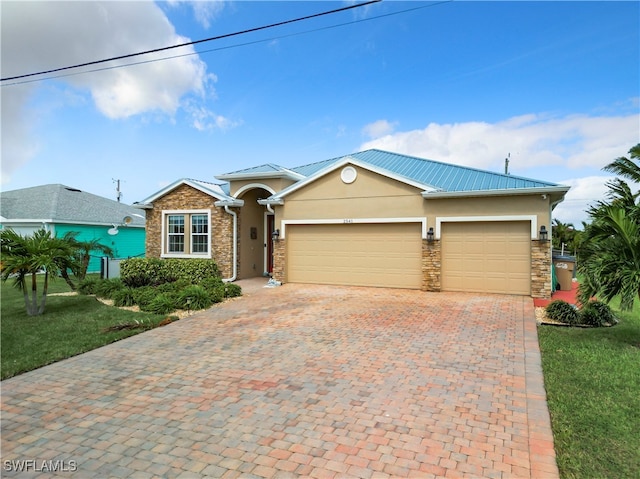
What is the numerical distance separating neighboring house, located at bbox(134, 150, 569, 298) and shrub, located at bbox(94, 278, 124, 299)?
12.0 feet

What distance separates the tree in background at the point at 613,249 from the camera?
21.7 ft

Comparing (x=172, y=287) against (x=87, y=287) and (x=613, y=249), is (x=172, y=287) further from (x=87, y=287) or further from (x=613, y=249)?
(x=613, y=249)

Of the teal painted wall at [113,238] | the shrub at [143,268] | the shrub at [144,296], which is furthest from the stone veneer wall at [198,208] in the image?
the teal painted wall at [113,238]

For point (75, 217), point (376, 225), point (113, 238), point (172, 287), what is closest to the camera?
point (172, 287)

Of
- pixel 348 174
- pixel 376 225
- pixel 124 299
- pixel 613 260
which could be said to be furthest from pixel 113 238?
pixel 613 260

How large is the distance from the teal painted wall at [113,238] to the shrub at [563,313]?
20.2 m

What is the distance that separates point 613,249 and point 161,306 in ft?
33.0

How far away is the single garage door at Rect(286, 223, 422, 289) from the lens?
1309cm

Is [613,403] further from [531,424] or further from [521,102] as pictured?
[521,102]

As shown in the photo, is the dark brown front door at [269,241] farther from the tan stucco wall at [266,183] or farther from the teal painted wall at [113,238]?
the teal painted wall at [113,238]

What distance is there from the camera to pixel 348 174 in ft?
45.1

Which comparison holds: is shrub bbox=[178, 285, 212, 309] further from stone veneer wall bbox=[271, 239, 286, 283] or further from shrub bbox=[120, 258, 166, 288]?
shrub bbox=[120, 258, 166, 288]

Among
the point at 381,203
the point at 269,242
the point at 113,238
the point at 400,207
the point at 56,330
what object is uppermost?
the point at 381,203

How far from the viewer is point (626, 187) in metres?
7.48
